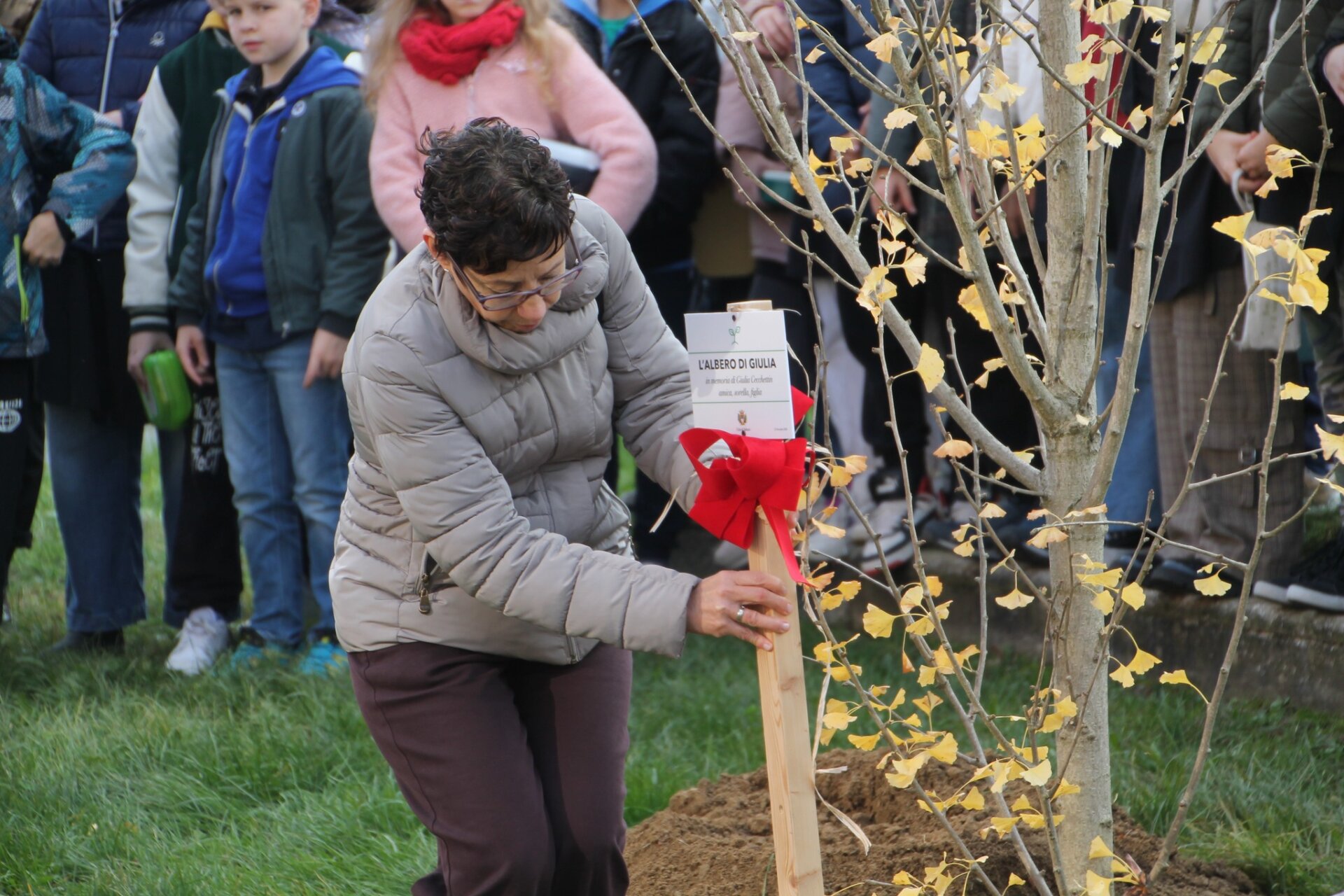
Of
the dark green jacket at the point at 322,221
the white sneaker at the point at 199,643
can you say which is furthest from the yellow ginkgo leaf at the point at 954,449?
the white sneaker at the point at 199,643

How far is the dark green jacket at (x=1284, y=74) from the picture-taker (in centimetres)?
391

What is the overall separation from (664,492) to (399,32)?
1970mm

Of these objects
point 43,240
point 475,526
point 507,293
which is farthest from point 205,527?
point 507,293

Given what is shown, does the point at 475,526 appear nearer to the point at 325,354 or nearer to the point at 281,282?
the point at 325,354

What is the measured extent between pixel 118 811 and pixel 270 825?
1.49ft

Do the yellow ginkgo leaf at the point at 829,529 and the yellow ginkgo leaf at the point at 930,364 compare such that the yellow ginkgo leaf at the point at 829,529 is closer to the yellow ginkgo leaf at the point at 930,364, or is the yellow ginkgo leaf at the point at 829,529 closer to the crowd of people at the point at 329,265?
the yellow ginkgo leaf at the point at 930,364

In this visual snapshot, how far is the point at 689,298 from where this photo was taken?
5703mm

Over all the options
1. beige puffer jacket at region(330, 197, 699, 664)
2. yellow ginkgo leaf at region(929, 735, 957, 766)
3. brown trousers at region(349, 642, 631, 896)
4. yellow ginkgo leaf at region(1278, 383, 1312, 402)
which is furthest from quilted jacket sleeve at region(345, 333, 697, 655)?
yellow ginkgo leaf at region(1278, 383, 1312, 402)

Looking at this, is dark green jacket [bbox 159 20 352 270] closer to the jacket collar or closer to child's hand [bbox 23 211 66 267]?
child's hand [bbox 23 211 66 267]

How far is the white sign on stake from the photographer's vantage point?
7.64ft

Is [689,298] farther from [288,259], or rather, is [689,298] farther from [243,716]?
[243,716]

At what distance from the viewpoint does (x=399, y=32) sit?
4.94m

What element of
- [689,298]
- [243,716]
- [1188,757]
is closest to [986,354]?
[689,298]

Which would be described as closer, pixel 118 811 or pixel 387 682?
pixel 387 682
